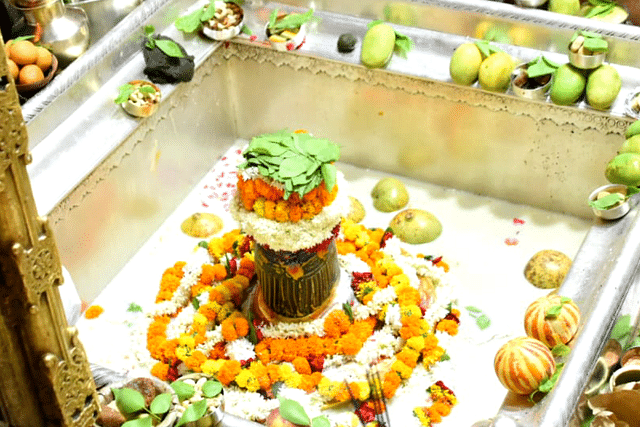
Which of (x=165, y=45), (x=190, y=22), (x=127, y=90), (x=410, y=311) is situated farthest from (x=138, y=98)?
(x=410, y=311)

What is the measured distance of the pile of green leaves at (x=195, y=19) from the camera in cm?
362

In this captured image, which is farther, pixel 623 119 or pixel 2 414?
pixel 623 119

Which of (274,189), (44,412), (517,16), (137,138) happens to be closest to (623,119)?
(517,16)

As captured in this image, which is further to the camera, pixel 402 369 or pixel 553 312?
pixel 402 369

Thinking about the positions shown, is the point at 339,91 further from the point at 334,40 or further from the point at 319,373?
the point at 319,373

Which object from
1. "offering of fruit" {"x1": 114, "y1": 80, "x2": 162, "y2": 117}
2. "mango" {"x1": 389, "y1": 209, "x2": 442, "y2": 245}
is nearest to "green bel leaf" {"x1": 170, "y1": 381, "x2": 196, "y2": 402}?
"offering of fruit" {"x1": 114, "y1": 80, "x2": 162, "y2": 117}

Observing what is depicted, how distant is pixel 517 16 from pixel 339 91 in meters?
0.83

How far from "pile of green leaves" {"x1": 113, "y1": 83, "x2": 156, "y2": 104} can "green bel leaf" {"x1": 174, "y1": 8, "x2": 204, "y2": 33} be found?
0.44 meters

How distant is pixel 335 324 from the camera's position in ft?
9.96

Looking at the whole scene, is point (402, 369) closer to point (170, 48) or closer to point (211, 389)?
point (211, 389)

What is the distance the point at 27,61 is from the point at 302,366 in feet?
5.23

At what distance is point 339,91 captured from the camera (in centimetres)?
369

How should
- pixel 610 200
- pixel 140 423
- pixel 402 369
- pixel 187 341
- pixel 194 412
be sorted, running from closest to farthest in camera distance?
pixel 140 423
pixel 194 412
pixel 610 200
pixel 402 369
pixel 187 341

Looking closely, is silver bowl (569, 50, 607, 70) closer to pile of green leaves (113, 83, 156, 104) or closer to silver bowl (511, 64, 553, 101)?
silver bowl (511, 64, 553, 101)
